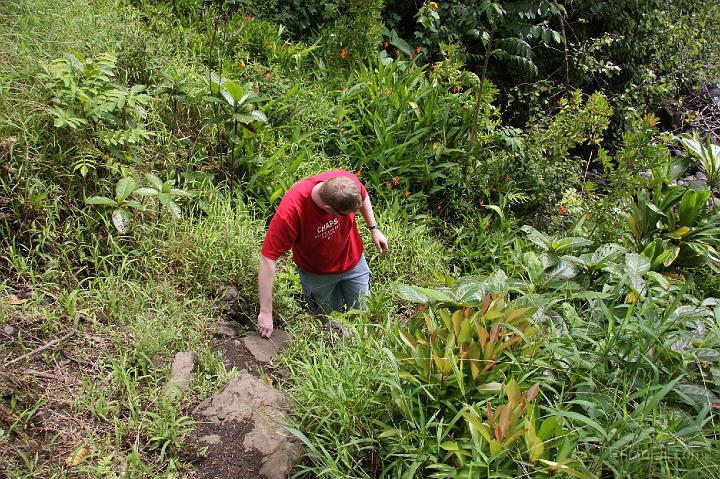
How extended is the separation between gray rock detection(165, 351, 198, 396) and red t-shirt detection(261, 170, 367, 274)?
0.66 meters

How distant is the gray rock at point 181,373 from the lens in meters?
2.66

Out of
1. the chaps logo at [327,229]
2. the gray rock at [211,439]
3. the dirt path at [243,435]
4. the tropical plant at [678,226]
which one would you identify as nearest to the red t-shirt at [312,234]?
the chaps logo at [327,229]

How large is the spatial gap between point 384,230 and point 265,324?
1.60m

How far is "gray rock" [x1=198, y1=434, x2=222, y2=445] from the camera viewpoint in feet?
8.13

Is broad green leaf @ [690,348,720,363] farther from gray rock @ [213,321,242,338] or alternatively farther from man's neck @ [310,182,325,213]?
gray rock @ [213,321,242,338]

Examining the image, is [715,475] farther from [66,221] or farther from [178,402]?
[66,221]

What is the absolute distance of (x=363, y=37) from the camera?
5.55 m

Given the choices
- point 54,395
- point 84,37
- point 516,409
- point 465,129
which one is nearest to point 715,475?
point 516,409

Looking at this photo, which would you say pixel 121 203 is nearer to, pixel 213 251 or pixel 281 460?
pixel 213 251

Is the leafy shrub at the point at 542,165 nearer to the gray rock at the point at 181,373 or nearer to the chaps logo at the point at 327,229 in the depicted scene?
the chaps logo at the point at 327,229

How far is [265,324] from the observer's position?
3.18m

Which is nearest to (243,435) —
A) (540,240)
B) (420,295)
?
(420,295)

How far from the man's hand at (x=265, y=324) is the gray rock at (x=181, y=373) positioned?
42 centimetres

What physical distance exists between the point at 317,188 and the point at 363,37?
3001 mm
